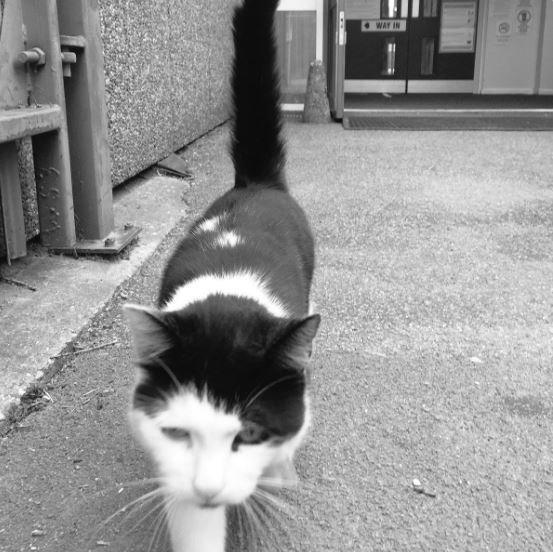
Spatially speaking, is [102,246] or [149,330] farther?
[102,246]

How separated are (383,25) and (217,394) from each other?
38.3ft

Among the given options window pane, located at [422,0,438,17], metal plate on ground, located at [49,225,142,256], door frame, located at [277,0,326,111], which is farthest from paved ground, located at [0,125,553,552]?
window pane, located at [422,0,438,17]

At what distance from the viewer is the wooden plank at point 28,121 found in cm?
226

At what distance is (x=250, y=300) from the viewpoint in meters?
1.49

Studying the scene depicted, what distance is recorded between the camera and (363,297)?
2863 millimetres

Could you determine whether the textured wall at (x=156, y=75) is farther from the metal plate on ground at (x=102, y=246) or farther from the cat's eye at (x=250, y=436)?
the cat's eye at (x=250, y=436)

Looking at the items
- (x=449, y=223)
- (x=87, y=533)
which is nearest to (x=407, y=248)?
(x=449, y=223)

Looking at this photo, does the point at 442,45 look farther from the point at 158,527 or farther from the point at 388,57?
the point at 158,527

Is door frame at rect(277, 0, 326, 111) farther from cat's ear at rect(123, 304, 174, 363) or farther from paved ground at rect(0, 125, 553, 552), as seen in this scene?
cat's ear at rect(123, 304, 174, 363)

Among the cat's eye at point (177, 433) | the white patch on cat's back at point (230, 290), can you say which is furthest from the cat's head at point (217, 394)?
the white patch on cat's back at point (230, 290)

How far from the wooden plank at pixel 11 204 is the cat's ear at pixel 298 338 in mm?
1740

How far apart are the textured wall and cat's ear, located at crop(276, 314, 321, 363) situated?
2.89 meters

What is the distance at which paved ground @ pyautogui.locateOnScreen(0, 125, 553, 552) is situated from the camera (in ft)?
5.08

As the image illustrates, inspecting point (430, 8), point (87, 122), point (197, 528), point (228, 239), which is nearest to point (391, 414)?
point (228, 239)
